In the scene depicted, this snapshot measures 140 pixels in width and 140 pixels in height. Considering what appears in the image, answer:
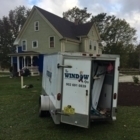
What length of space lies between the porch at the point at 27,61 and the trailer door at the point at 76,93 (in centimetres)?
2258

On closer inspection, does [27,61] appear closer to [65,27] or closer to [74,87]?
[65,27]

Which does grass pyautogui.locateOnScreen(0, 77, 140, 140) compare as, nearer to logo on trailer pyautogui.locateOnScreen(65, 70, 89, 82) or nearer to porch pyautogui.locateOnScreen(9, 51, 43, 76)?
logo on trailer pyautogui.locateOnScreen(65, 70, 89, 82)

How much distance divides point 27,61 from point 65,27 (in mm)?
7883

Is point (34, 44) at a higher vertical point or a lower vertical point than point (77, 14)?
lower

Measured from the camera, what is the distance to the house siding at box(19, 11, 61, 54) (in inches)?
1142

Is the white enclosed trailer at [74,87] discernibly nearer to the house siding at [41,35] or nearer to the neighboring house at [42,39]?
the neighboring house at [42,39]

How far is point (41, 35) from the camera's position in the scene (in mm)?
30219

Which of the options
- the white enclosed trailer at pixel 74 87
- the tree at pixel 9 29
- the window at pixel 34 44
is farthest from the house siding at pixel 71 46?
the tree at pixel 9 29

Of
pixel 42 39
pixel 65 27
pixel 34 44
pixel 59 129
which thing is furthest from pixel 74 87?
pixel 65 27

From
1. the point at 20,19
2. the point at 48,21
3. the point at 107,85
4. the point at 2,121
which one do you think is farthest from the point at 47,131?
the point at 20,19

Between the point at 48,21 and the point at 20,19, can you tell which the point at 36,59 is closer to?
the point at 48,21

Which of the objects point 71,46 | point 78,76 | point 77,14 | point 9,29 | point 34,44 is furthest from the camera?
point 77,14

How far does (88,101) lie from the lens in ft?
17.5

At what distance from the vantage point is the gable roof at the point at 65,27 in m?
29.5
